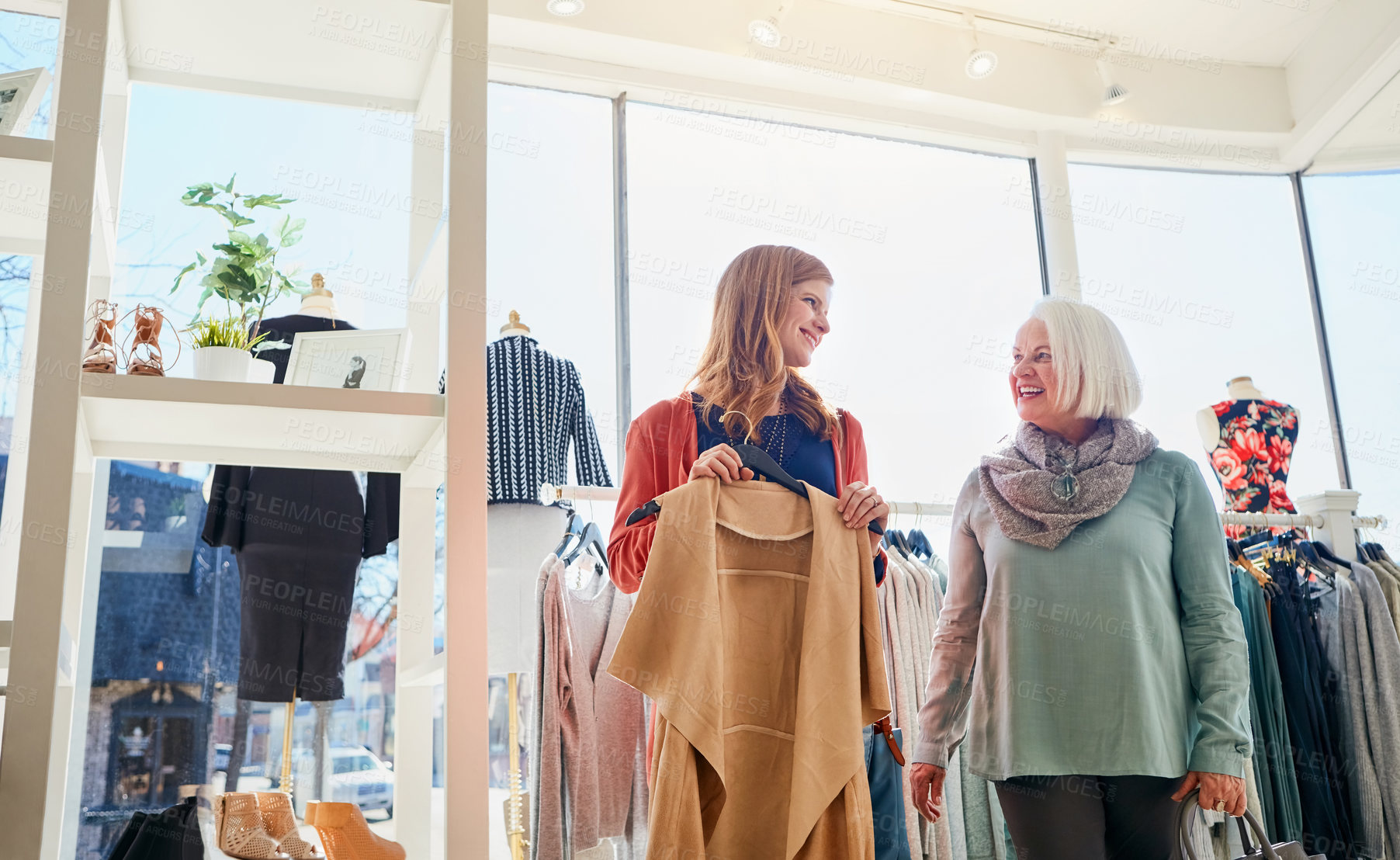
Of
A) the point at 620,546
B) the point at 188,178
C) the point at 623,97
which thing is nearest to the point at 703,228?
the point at 623,97

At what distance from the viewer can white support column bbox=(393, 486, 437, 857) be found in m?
2.00

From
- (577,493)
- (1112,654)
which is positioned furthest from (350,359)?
(1112,654)

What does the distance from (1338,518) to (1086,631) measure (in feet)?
6.61

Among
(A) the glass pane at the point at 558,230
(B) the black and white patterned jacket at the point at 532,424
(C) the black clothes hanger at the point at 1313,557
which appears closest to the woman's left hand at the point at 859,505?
(B) the black and white patterned jacket at the point at 532,424

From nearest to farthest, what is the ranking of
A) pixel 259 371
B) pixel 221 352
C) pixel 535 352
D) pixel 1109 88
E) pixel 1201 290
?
pixel 221 352
pixel 259 371
pixel 535 352
pixel 1109 88
pixel 1201 290

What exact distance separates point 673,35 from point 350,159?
1.31 metres

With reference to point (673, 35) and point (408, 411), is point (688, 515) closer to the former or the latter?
point (408, 411)

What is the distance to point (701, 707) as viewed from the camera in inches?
61.9

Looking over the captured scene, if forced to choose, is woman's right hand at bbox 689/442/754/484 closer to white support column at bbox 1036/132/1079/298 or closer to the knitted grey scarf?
the knitted grey scarf

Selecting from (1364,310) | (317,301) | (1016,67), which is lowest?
(317,301)

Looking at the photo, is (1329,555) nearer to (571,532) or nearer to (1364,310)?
(1364,310)

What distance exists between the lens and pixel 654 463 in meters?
1.91

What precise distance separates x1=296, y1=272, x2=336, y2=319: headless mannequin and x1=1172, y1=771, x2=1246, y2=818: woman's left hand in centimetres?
212

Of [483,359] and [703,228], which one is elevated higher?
[703,228]
